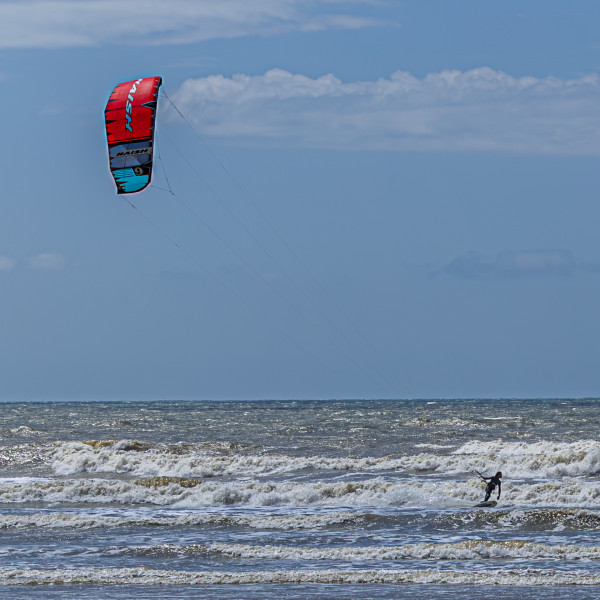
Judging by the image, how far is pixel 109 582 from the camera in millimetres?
16031

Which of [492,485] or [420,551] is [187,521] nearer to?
[420,551]

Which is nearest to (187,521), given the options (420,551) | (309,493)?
(309,493)

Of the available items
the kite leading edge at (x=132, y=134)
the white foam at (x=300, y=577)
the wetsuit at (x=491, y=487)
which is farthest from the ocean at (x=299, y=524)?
the kite leading edge at (x=132, y=134)

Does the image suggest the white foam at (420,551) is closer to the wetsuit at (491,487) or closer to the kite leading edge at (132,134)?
the wetsuit at (491,487)

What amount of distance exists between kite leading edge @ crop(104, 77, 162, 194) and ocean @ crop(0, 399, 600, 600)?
26.9 feet

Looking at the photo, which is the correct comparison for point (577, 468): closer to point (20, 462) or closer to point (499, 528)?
point (499, 528)

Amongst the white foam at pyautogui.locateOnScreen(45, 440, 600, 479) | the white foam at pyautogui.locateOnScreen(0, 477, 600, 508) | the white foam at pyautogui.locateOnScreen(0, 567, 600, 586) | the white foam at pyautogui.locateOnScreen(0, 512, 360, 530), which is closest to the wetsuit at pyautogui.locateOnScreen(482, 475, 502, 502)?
the white foam at pyautogui.locateOnScreen(0, 477, 600, 508)

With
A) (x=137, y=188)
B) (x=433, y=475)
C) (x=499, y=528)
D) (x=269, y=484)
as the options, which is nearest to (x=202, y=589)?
(x=499, y=528)

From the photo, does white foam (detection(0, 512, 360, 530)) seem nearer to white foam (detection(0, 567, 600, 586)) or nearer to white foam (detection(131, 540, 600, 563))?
white foam (detection(131, 540, 600, 563))

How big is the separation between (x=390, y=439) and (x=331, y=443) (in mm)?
3522

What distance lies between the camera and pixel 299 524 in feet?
69.6

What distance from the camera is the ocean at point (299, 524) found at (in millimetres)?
15719

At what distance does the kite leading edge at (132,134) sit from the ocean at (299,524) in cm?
819

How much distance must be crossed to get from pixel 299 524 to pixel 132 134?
11.2m
